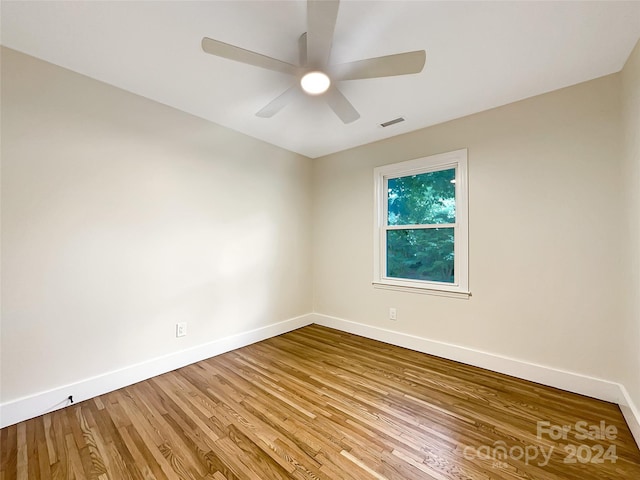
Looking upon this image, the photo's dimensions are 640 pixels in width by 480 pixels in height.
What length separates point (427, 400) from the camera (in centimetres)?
202

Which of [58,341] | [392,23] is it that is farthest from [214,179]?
[392,23]

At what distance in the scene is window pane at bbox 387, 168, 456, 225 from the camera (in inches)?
112

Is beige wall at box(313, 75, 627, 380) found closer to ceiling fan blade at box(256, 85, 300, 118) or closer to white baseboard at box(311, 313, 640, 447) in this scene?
white baseboard at box(311, 313, 640, 447)

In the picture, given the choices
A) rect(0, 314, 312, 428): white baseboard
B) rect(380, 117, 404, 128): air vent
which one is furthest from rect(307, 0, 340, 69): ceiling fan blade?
rect(0, 314, 312, 428): white baseboard

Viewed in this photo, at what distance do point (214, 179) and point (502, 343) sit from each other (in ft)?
10.6

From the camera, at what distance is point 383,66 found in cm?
156

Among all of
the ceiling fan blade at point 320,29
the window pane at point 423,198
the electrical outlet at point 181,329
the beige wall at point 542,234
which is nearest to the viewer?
the ceiling fan blade at point 320,29

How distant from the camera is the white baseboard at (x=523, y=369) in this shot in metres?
1.87

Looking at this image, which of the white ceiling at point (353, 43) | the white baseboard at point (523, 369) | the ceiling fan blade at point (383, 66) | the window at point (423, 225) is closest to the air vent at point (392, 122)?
the white ceiling at point (353, 43)

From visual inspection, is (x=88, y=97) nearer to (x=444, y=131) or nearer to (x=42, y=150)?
(x=42, y=150)

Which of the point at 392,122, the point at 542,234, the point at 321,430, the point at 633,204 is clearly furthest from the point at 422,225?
the point at 321,430

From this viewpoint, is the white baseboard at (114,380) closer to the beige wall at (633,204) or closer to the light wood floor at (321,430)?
the light wood floor at (321,430)

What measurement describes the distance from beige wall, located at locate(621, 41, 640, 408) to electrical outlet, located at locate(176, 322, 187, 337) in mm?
3409

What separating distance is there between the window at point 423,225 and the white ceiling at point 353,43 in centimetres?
71
